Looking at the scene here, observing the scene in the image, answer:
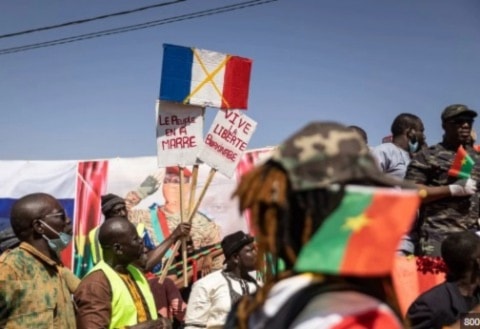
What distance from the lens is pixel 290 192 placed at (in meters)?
1.56

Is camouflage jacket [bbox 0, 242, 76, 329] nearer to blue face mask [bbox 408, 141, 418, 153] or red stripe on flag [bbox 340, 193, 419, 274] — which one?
red stripe on flag [bbox 340, 193, 419, 274]

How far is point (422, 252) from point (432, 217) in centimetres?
26

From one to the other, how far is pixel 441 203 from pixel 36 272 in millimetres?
2762

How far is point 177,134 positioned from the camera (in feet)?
A: 21.9

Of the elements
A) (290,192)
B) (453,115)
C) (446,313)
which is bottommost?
(446,313)

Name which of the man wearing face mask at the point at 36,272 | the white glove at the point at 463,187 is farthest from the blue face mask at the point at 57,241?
the white glove at the point at 463,187

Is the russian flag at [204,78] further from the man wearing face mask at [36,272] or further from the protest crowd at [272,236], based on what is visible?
the man wearing face mask at [36,272]

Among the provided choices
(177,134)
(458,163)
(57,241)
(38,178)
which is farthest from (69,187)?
(458,163)

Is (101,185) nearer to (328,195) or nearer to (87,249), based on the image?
(87,249)

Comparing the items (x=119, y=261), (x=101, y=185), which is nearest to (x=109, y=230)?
(x=119, y=261)

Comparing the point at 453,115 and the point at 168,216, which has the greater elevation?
the point at 453,115

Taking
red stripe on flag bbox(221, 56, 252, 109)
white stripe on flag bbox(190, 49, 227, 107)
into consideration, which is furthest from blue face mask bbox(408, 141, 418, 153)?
white stripe on flag bbox(190, 49, 227, 107)

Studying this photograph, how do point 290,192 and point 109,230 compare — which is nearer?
point 290,192

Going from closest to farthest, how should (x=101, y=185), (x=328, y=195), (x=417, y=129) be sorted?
(x=328, y=195), (x=417, y=129), (x=101, y=185)
